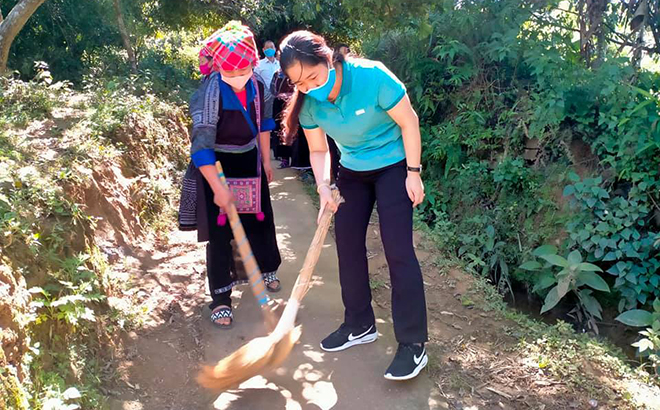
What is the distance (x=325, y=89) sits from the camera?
2.50m

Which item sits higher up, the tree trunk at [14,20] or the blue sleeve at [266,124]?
the tree trunk at [14,20]

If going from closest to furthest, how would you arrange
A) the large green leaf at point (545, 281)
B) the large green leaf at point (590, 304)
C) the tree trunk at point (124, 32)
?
the large green leaf at point (590, 304), the large green leaf at point (545, 281), the tree trunk at point (124, 32)

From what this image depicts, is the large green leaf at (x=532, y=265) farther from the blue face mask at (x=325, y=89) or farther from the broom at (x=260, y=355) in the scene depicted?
Answer: the blue face mask at (x=325, y=89)

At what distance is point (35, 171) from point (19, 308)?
50.0 inches

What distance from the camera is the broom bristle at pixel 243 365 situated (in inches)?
98.8

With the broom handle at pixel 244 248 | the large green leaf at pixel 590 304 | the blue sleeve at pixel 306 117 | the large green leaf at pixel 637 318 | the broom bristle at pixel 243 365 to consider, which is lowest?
the large green leaf at pixel 590 304

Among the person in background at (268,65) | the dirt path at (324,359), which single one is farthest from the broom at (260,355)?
the person in background at (268,65)

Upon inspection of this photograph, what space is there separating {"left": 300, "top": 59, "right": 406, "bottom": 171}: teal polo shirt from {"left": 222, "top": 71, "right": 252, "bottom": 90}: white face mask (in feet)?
1.62

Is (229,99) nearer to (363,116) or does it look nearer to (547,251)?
(363,116)

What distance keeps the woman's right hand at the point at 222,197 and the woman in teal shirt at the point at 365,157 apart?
0.53 m

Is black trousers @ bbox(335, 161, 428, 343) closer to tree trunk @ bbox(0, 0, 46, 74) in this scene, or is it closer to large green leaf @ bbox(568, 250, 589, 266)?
large green leaf @ bbox(568, 250, 589, 266)

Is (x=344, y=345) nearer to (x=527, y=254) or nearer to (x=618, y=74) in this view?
(x=527, y=254)

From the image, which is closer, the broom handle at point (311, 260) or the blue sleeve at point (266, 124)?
the broom handle at point (311, 260)

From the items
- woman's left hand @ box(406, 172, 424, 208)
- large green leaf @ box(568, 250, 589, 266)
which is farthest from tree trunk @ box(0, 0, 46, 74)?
large green leaf @ box(568, 250, 589, 266)
